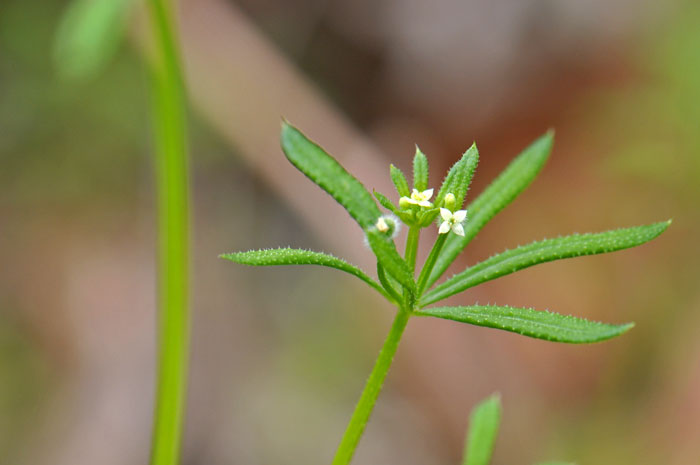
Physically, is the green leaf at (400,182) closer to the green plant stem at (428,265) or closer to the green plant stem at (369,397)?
the green plant stem at (428,265)

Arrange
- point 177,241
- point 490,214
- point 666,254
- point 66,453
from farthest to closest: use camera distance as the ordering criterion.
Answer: point 666,254 < point 66,453 < point 177,241 < point 490,214

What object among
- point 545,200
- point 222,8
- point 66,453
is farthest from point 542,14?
point 66,453

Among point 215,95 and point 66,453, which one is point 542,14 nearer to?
point 215,95

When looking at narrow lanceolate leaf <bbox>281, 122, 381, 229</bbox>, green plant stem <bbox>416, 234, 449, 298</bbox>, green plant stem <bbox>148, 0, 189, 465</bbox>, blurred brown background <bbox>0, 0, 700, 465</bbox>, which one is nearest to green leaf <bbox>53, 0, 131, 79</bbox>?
green plant stem <bbox>148, 0, 189, 465</bbox>

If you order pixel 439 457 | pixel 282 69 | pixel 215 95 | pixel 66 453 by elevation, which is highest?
pixel 282 69

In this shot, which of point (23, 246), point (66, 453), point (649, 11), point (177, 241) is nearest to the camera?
point (177, 241)

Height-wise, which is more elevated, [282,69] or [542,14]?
[542,14]

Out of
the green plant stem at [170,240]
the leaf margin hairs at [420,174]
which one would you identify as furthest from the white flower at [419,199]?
the green plant stem at [170,240]

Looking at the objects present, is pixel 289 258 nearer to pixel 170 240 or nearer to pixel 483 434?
pixel 483 434
